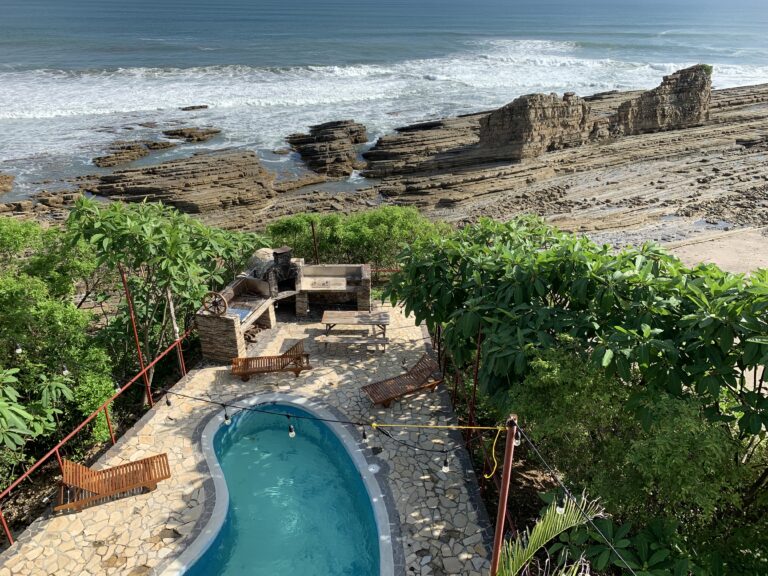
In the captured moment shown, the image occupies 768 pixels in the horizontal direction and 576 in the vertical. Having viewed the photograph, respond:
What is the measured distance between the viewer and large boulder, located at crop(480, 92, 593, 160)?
36219 millimetres

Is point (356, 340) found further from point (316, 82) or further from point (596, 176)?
point (316, 82)

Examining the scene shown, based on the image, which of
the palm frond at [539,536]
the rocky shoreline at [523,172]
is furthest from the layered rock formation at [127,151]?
the palm frond at [539,536]

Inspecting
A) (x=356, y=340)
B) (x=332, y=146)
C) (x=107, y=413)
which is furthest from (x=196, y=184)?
(x=107, y=413)

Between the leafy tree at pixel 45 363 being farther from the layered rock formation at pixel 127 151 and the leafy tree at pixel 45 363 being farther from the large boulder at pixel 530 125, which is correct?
the large boulder at pixel 530 125

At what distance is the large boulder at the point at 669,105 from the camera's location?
4222 cm

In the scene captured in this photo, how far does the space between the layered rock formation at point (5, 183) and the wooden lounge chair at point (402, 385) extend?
2969 cm

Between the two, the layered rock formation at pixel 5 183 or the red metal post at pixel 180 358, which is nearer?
the red metal post at pixel 180 358

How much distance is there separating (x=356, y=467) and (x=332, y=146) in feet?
103

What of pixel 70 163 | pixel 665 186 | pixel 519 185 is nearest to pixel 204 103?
pixel 70 163

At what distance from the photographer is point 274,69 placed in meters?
63.6

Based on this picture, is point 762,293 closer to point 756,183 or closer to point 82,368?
point 82,368

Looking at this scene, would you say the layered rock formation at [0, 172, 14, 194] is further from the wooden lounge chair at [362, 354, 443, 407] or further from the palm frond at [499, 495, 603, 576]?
the palm frond at [499, 495, 603, 576]

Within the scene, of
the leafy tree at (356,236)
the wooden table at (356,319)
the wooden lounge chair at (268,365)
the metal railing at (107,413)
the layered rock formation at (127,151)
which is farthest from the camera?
the layered rock formation at (127,151)

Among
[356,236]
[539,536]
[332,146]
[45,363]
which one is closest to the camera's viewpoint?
[539,536]
